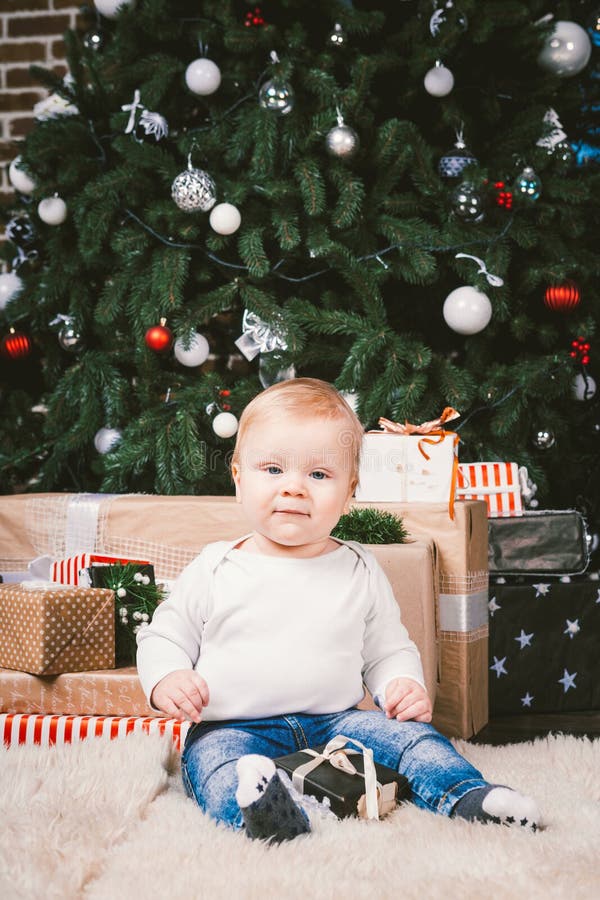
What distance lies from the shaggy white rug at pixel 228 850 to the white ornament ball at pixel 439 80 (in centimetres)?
186

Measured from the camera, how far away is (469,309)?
7.37 feet

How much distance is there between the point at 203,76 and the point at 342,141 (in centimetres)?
46

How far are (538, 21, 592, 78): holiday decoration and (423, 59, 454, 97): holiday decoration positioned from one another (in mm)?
340

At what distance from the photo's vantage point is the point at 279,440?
122 cm

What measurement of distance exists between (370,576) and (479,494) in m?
0.79

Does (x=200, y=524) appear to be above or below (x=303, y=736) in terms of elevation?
above

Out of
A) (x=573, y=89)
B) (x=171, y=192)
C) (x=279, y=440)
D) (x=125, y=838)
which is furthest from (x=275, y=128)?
(x=125, y=838)

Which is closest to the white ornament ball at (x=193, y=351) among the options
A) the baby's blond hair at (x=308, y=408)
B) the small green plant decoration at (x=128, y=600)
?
the small green plant decoration at (x=128, y=600)

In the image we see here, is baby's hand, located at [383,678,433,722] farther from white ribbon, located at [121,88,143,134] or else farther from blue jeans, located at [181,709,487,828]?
white ribbon, located at [121,88,143,134]

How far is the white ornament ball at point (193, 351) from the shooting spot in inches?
93.2

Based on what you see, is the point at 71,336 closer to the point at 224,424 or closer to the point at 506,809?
the point at 224,424

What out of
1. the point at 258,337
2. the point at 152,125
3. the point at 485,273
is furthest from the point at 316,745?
the point at 152,125

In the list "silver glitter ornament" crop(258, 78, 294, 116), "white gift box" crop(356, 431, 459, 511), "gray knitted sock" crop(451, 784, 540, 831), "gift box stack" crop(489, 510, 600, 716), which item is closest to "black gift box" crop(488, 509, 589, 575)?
"gift box stack" crop(489, 510, 600, 716)

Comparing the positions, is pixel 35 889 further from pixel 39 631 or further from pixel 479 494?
pixel 479 494
